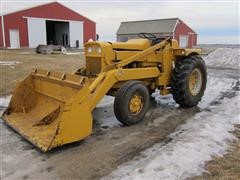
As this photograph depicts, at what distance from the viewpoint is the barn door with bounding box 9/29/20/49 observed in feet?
88.0

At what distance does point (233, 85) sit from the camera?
9859mm

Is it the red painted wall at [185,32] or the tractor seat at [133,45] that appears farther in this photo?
the red painted wall at [185,32]

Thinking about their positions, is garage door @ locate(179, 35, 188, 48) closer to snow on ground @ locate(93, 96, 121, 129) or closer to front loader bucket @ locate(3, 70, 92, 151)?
snow on ground @ locate(93, 96, 121, 129)

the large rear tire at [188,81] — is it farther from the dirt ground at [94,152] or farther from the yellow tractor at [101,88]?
the dirt ground at [94,152]

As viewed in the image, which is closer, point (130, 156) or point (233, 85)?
point (130, 156)

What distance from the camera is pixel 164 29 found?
119ft

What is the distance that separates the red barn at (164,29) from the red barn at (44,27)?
5.69m

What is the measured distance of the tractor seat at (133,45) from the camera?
578 centimetres

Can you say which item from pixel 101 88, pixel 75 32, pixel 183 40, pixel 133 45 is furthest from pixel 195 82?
pixel 183 40

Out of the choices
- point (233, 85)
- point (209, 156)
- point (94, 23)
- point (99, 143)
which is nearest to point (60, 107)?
point (99, 143)

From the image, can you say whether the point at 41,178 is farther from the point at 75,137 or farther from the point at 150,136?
the point at 150,136

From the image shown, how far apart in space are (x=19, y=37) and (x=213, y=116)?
2491 cm

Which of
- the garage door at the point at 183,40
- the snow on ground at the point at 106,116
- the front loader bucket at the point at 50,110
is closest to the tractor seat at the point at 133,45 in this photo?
the front loader bucket at the point at 50,110

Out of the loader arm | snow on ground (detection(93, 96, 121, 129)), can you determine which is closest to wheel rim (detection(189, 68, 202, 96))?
snow on ground (detection(93, 96, 121, 129))
